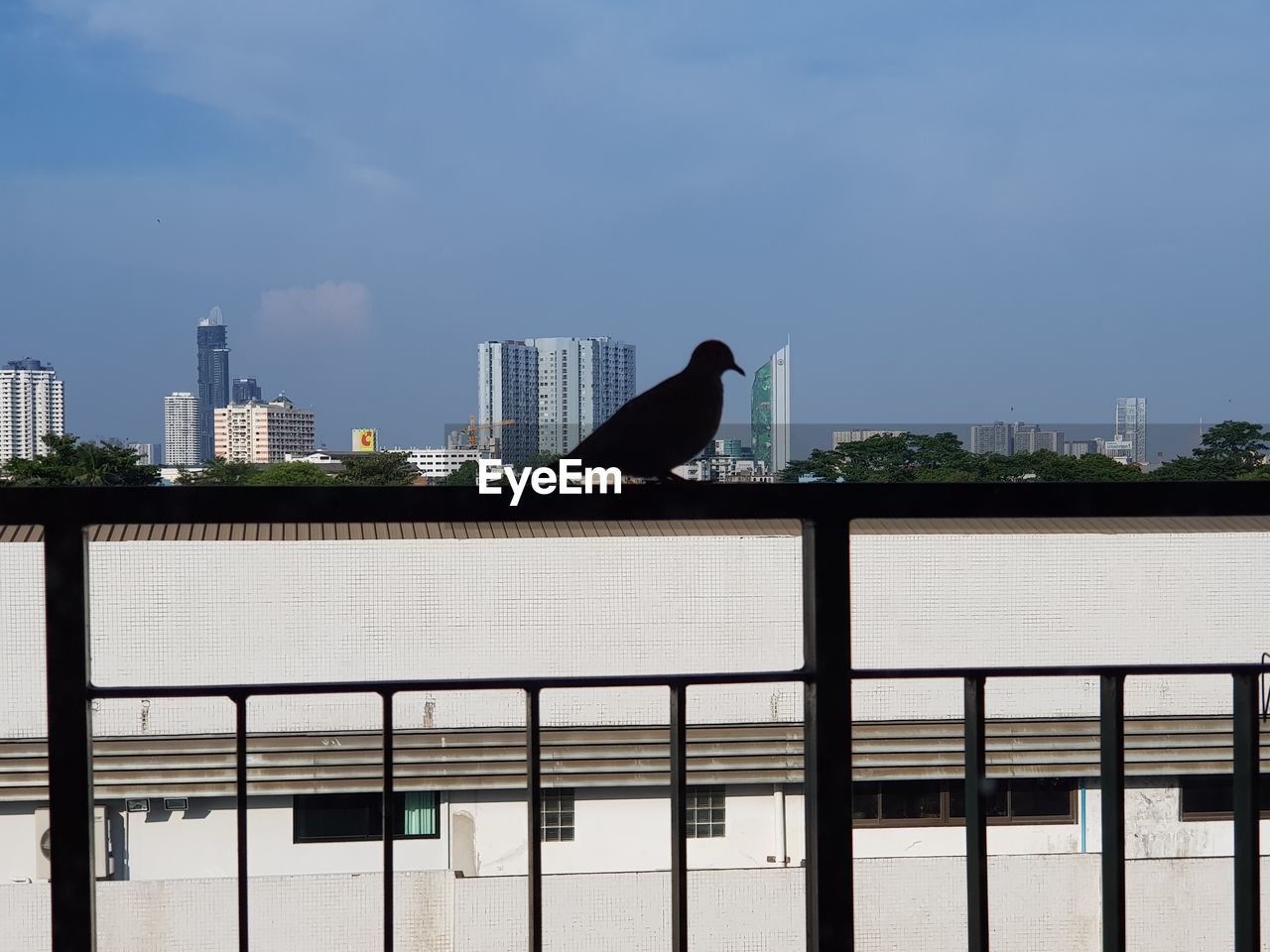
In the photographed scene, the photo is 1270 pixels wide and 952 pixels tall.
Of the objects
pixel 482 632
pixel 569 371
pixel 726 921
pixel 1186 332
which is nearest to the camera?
pixel 569 371

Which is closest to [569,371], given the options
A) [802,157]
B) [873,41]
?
[873,41]

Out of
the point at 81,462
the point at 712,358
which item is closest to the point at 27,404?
the point at 81,462

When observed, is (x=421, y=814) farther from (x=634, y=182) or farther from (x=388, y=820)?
(x=634, y=182)

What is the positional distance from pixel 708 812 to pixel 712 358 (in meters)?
10.2

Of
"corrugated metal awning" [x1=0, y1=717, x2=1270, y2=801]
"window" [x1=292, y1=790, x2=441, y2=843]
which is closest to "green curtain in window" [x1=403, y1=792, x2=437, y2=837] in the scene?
"window" [x1=292, y1=790, x2=441, y2=843]

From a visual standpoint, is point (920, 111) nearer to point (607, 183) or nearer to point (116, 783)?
point (607, 183)

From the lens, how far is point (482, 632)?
38.5ft

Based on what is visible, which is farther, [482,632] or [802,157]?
[802,157]

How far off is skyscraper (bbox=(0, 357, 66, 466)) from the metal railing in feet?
83.5

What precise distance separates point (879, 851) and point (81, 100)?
182 feet

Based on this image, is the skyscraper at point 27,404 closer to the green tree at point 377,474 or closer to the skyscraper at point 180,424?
the skyscraper at point 180,424

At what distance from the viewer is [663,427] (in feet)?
2.72

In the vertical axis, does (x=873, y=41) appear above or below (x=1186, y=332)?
above

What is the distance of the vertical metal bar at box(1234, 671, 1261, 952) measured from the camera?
0.64 metres
